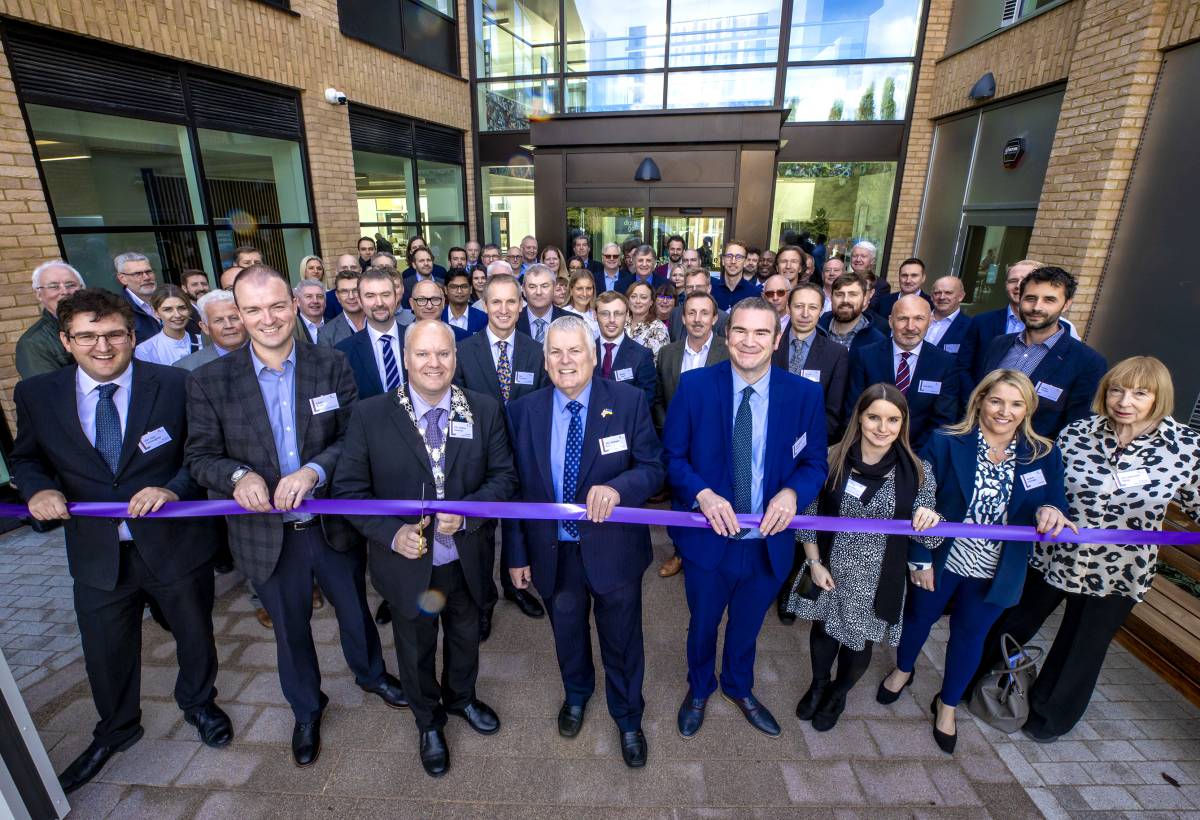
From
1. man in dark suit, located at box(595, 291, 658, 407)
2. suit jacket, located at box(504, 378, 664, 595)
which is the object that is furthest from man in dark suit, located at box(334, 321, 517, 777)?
man in dark suit, located at box(595, 291, 658, 407)

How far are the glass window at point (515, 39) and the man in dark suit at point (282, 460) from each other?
12.1 metres

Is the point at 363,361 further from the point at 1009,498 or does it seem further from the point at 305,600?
the point at 1009,498

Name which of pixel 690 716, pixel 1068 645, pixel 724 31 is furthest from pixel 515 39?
pixel 1068 645

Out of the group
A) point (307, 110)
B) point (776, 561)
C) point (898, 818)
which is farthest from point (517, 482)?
point (307, 110)

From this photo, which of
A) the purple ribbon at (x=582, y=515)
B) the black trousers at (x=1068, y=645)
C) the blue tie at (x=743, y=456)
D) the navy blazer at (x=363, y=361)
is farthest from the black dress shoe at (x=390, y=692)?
the black trousers at (x=1068, y=645)

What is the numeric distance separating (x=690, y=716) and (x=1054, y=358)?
137 inches

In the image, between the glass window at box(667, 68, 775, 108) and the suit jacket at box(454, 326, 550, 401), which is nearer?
the suit jacket at box(454, 326, 550, 401)

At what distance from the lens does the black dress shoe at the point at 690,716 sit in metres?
3.04

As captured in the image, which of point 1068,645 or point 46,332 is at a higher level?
point 46,332

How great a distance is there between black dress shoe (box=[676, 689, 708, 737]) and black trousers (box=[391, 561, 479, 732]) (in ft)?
3.94

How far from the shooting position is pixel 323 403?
2.82 m

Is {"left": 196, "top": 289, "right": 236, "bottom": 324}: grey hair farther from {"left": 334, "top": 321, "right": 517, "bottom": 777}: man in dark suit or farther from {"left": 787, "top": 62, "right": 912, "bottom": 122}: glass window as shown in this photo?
{"left": 787, "top": 62, "right": 912, "bottom": 122}: glass window

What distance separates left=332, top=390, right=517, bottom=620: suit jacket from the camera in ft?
8.50

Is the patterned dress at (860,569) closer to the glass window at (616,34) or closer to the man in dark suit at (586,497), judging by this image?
the man in dark suit at (586,497)
